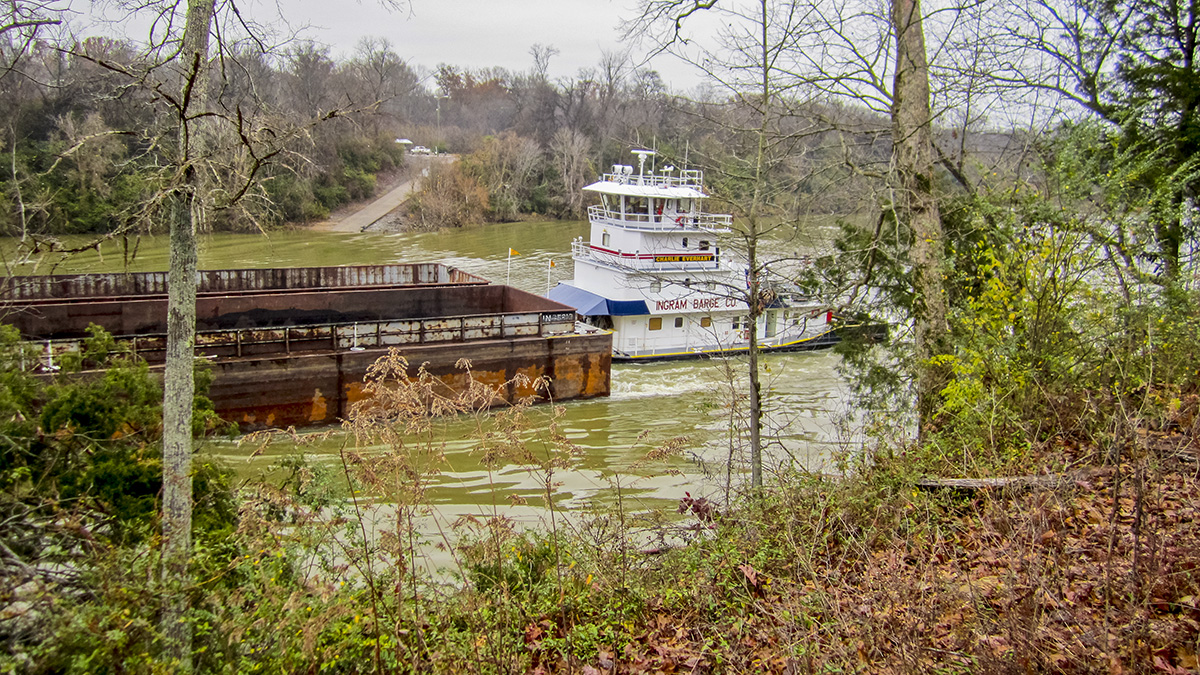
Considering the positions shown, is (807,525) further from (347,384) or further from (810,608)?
(347,384)

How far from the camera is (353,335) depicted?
609 inches

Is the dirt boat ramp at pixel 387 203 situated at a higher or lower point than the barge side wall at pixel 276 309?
higher

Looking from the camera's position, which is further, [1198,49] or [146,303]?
[146,303]

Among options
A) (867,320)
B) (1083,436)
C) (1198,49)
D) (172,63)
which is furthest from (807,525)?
(1198,49)

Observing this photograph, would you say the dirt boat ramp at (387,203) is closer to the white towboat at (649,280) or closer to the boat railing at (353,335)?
the white towboat at (649,280)

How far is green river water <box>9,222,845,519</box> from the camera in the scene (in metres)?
10.9

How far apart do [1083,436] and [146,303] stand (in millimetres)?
18690

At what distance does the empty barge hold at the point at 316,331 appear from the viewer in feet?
46.8

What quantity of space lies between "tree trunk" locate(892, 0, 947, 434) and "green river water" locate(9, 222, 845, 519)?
2012mm

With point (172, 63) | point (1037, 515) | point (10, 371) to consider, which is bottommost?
Answer: point (1037, 515)

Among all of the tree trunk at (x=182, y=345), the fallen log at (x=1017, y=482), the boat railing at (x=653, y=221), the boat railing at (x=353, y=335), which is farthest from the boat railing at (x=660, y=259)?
the tree trunk at (x=182, y=345)

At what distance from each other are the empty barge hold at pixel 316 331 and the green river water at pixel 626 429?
888 mm

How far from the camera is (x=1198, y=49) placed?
10109 mm

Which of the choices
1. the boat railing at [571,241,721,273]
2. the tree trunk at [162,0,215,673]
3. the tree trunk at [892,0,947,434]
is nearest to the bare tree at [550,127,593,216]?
the boat railing at [571,241,721,273]
